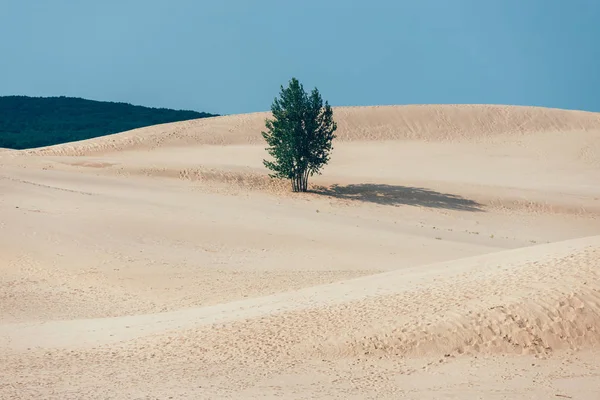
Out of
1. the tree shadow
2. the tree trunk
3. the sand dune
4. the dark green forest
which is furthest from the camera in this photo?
the dark green forest

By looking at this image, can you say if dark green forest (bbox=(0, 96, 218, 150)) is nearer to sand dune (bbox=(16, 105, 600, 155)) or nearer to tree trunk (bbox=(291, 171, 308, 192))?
sand dune (bbox=(16, 105, 600, 155))

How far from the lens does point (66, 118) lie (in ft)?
280

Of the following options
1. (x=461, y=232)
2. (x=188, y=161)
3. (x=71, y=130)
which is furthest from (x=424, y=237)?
(x=71, y=130)

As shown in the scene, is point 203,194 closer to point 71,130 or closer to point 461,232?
point 461,232

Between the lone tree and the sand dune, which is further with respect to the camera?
Answer: the sand dune

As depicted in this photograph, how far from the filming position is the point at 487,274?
13281mm

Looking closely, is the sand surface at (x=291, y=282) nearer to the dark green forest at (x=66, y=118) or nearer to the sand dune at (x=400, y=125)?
the sand dune at (x=400, y=125)

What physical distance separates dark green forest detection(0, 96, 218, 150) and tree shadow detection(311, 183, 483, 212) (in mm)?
36744

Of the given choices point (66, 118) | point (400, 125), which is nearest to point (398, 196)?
point (400, 125)

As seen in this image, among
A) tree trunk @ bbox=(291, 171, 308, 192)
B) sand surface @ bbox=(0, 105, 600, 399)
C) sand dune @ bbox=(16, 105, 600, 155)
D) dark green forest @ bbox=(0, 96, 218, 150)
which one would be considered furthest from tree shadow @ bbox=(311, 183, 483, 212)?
dark green forest @ bbox=(0, 96, 218, 150)

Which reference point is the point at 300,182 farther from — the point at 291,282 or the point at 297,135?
the point at 291,282

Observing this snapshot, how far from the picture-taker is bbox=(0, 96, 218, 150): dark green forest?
2687 inches

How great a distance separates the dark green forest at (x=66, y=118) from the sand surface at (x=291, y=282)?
28518 mm

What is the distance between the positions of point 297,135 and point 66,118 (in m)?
58.1
